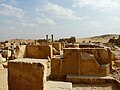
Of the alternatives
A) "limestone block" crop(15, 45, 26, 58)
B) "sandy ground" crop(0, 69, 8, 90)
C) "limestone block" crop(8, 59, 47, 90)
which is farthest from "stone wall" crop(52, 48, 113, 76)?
"limestone block" crop(8, 59, 47, 90)

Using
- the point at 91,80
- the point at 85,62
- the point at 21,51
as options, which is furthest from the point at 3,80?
the point at 21,51

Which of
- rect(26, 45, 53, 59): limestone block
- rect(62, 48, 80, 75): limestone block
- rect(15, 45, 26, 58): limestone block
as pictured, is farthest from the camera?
rect(26, 45, 53, 59): limestone block

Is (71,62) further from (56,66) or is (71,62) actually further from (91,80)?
(91,80)

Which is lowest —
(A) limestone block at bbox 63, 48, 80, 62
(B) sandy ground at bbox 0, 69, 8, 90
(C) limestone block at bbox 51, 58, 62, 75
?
(B) sandy ground at bbox 0, 69, 8, 90

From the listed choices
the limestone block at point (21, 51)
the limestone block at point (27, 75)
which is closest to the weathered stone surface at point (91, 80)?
the limestone block at point (27, 75)

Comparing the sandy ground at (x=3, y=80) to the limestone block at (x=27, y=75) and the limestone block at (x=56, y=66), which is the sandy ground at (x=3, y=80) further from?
the limestone block at (x=27, y=75)

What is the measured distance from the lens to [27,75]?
452cm

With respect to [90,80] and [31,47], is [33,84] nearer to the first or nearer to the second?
[90,80]

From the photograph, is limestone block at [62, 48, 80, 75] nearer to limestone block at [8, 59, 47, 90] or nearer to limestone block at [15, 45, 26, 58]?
limestone block at [8, 59, 47, 90]

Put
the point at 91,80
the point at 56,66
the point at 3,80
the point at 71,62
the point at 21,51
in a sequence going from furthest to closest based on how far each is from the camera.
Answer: the point at 21,51 → the point at 56,66 → the point at 71,62 → the point at 3,80 → the point at 91,80

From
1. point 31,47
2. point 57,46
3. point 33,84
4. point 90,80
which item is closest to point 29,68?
point 33,84

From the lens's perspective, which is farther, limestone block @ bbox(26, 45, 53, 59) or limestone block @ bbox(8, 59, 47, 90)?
limestone block @ bbox(26, 45, 53, 59)

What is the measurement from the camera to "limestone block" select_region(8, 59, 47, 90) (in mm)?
4375

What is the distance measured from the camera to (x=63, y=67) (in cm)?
907
